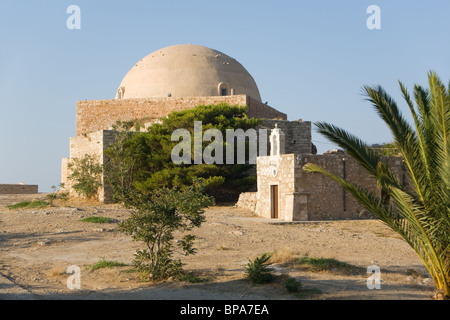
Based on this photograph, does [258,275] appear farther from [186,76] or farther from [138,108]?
[186,76]

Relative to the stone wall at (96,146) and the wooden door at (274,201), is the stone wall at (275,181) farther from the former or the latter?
the stone wall at (96,146)

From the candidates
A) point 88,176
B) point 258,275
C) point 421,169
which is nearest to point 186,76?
point 88,176

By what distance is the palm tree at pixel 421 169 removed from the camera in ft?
20.8

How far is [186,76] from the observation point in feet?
89.7

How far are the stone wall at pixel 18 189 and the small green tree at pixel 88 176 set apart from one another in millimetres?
9945

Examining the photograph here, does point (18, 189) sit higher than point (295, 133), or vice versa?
point (295, 133)

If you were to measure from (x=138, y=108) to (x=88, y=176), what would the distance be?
6.39 metres

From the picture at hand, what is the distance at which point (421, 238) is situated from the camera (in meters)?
6.56

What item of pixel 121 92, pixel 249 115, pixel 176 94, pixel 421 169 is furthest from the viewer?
pixel 121 92

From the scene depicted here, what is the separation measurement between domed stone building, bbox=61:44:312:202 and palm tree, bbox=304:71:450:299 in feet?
52.3

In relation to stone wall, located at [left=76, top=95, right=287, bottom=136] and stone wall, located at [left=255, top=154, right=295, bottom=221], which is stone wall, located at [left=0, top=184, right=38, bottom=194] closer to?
stone wall, located at [left=76, top=95, right=287, bottom=136]

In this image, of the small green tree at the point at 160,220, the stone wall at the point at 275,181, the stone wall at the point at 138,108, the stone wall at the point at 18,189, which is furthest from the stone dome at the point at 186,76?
the small green tree at the point at 160,220

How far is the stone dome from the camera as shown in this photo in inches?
1065

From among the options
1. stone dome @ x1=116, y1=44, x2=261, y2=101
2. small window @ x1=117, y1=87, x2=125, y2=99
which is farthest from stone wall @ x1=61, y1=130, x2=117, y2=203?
small window @ x1=117, y1=87, x2=125, y2=99
